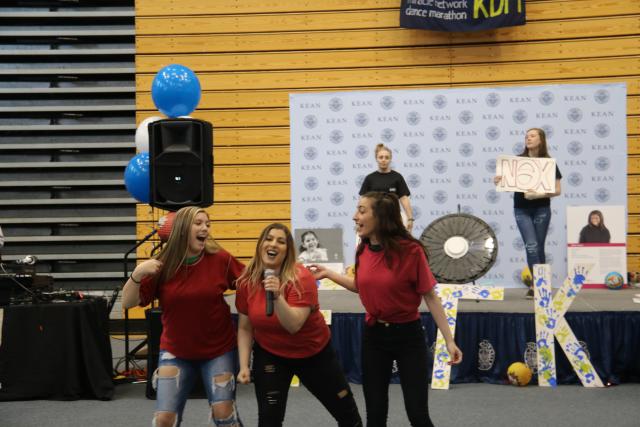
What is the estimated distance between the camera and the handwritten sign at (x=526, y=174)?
632 centimetres

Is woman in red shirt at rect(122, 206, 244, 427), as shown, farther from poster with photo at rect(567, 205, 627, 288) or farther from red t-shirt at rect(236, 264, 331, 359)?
poster with photo at rect(567, 205, 627, 288)

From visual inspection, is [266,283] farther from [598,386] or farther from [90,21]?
Result: [90,21]

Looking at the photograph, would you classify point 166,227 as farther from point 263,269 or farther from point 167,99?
point 263,269

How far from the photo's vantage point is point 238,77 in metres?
9.16

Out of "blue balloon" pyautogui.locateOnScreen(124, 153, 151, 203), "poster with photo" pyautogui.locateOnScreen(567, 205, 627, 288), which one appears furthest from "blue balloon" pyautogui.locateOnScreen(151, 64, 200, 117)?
"poster with photo" pyautogui.locateOnScreen(567, 205, 627, 288)

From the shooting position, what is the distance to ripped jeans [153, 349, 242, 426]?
319 centimetres

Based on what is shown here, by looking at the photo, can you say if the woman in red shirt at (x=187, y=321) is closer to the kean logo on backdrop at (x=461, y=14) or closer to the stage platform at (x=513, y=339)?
the stage platform at (x=513, y=339)

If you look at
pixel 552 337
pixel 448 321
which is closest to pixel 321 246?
pixel 448 321

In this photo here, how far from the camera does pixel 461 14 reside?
8.70 meters

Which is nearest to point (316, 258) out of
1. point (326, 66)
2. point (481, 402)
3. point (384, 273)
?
point (326, 66)

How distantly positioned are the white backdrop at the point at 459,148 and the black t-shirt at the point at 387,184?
1433 mm

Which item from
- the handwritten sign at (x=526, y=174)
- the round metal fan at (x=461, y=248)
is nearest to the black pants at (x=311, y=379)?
the round metal fan at (x=461, y=248)

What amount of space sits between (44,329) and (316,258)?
362 centimetres

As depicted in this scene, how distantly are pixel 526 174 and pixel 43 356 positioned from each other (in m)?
4.20
